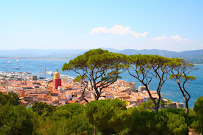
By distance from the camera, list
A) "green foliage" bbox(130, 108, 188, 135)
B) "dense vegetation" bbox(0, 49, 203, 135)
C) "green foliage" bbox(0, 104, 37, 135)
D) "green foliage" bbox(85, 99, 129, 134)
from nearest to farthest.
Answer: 1. "green foliage" bbox(0, 104, 37, 135)
2. "dense vegetation" bbox(0, 49, 203, 135)
3. "green foliage" bbox(85, 99, 129, 134)
4. "green foliage" bbox(130, 108, 188, 135)

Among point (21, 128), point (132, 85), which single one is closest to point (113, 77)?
point (21, 128)

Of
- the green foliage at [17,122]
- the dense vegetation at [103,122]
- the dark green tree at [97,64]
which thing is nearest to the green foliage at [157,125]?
the dense vegetation at [103,122]

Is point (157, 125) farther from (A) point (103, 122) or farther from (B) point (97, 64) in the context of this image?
(B) point (97, 64)

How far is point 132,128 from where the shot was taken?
8.99 metres

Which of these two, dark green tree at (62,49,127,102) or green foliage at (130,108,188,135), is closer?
green foliage at (130,108,188,135)

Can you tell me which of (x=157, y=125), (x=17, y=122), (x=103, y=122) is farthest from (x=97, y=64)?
(x=17, y=122)

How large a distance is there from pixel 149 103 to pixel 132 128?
26.9ft

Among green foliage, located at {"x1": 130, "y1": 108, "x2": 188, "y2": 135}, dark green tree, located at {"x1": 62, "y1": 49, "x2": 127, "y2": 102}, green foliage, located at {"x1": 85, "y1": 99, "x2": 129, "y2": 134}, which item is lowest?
green foliage, located at {"x1": 130, "y1": 108, "x2": 188, "y2": 135}

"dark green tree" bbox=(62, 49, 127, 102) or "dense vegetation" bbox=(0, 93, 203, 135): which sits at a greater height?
"dark green tree" bbox=(62, 49, 127, 102)

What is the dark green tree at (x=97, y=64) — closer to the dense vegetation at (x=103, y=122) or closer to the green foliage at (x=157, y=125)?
the dense vegetation at (x=103, y=122)

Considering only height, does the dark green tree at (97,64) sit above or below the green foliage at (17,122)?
above

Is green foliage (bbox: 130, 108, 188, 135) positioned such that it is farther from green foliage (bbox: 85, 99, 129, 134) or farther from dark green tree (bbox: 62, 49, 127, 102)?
dark green tree (bbox: 62, 49, 127, 102)

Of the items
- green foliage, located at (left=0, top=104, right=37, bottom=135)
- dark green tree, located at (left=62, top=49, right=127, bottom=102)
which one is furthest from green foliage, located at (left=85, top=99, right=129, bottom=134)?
dark green tree, located at (left=62, top=49, right=127, bottom=102)

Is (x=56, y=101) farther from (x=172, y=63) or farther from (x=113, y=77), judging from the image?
(x=172, y=63)
